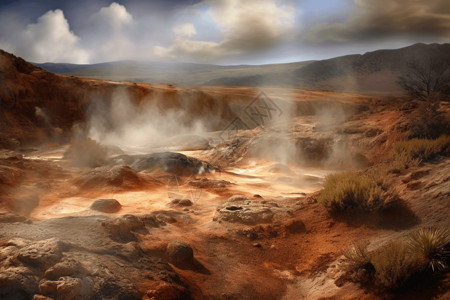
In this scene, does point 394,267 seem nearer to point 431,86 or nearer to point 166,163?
point 166,163

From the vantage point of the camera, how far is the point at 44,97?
76.2 ft

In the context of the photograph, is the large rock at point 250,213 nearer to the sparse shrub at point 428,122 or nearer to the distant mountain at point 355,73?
the sparse shrub at point 428,122

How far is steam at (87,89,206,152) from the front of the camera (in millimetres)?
24219

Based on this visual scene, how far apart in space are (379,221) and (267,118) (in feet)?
76.8

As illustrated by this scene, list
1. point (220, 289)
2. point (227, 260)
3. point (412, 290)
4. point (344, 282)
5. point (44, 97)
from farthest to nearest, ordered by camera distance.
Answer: point (44, 97) < point (227, 260) < point (220, 289) < point (344, 282) < point (412, 290)

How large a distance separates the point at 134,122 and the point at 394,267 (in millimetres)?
25805

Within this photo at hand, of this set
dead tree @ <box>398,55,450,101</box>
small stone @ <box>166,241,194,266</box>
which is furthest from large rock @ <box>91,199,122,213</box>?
dead tree @ <box>398,55,450,101</box>

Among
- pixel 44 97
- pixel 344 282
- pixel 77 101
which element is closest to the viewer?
pixel 344 282

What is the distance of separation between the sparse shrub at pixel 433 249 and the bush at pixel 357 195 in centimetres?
185

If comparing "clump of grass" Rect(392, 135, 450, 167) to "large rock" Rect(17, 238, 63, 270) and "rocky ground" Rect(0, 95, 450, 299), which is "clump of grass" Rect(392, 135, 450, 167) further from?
"large rock" Rect(17, 238, 63, 270)

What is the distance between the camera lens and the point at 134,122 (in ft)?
86.2

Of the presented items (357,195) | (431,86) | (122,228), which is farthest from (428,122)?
(431,86)

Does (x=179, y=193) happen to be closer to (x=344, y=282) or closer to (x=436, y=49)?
(x=344, y=282)

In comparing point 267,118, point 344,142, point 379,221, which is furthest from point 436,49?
point 379,221
